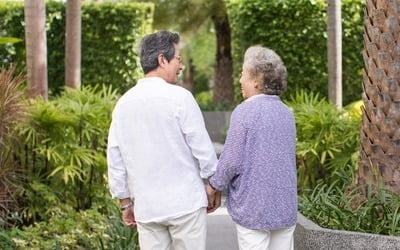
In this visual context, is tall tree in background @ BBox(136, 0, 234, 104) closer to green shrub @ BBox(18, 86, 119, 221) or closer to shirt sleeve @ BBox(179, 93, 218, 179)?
green shrub @ BBox(18, 86, 119, 221)

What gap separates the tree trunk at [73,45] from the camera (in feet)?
39.2

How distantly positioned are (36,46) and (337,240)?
5.96 metres

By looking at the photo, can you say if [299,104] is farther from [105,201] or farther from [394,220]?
[394,220]

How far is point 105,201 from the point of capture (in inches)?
381

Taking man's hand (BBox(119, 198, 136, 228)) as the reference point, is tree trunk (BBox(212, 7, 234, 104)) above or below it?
above

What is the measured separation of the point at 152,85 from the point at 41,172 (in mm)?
4883

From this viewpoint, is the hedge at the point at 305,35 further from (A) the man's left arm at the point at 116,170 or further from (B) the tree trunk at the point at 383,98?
(A) the man's left arm at the point at 116,170

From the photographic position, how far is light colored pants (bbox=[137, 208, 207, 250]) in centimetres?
495

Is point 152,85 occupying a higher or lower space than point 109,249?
higher

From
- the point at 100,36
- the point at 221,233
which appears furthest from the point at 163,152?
the point at 100,36

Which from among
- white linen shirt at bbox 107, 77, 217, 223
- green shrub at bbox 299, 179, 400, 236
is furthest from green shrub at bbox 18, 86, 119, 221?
white linen shirt at bbox 107, 77, 217, 223

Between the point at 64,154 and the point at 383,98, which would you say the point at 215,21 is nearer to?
the point at 64,154

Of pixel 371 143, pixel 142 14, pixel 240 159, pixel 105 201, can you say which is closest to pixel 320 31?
pixel 142 14

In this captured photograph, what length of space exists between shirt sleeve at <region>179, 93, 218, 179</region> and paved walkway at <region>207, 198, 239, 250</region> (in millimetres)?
2833
